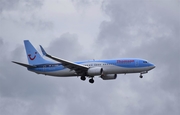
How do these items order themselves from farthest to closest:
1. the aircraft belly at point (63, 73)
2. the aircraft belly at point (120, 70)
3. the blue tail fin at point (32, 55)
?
1. the blue tail fin at point (32, 55)
2. the aircraft belly at point (63, 73)
3. the aircraft belly at point (120, 70)

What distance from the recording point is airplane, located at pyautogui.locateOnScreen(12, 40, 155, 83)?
9644 cm

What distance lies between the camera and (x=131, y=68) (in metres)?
96.1

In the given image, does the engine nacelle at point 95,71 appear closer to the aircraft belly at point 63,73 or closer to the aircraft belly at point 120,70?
the aircraft belly at point 120,70

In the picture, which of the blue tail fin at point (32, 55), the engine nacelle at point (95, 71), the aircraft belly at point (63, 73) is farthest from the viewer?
the blue tail fin at point (32, 55)

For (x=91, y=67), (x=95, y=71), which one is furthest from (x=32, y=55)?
(x=95, y=71)

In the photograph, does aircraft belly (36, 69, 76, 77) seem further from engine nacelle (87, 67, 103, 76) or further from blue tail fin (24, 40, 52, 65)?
engine nacelle (87, 67, 103, 76)

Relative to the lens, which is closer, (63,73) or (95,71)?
(95,71)

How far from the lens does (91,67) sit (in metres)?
99.1

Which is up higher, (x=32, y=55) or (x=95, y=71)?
(x=32, y=55)

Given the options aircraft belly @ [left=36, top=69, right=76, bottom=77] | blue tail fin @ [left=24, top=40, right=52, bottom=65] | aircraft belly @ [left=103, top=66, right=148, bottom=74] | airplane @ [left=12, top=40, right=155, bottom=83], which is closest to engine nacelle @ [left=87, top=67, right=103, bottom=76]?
airplane @ [left=12, top=40, right=155, bottom=83]

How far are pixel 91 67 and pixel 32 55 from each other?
15.5 metres

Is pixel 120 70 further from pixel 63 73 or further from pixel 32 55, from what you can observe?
pixel 32 55

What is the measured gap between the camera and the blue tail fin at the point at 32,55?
106256 mm

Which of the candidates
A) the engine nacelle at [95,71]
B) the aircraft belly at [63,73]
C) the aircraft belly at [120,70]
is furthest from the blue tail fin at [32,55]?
the aircraft belly at [120,70]
